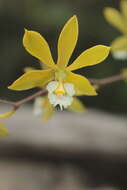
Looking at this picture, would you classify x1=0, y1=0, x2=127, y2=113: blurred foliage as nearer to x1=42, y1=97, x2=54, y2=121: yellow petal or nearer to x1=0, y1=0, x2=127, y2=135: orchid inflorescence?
x1=42, y1=97, x2=54, y2=121: yellow petal

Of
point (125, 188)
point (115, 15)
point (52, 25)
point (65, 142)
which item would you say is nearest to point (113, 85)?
point (52, 25)

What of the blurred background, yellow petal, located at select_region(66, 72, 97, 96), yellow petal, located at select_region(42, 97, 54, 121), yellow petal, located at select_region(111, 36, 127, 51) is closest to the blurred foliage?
the blurred background

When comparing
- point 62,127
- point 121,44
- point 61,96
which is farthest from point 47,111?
point 62,127

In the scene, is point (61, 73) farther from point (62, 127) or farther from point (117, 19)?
point (62, 127)

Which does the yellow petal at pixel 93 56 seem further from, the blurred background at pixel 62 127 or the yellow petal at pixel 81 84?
the blurred background at pixel 62 127

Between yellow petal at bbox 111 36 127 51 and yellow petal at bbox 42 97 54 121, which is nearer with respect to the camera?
yellow petal at bbox 42 97 54 121

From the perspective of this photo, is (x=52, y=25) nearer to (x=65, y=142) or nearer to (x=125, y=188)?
(x=65, y=142)
